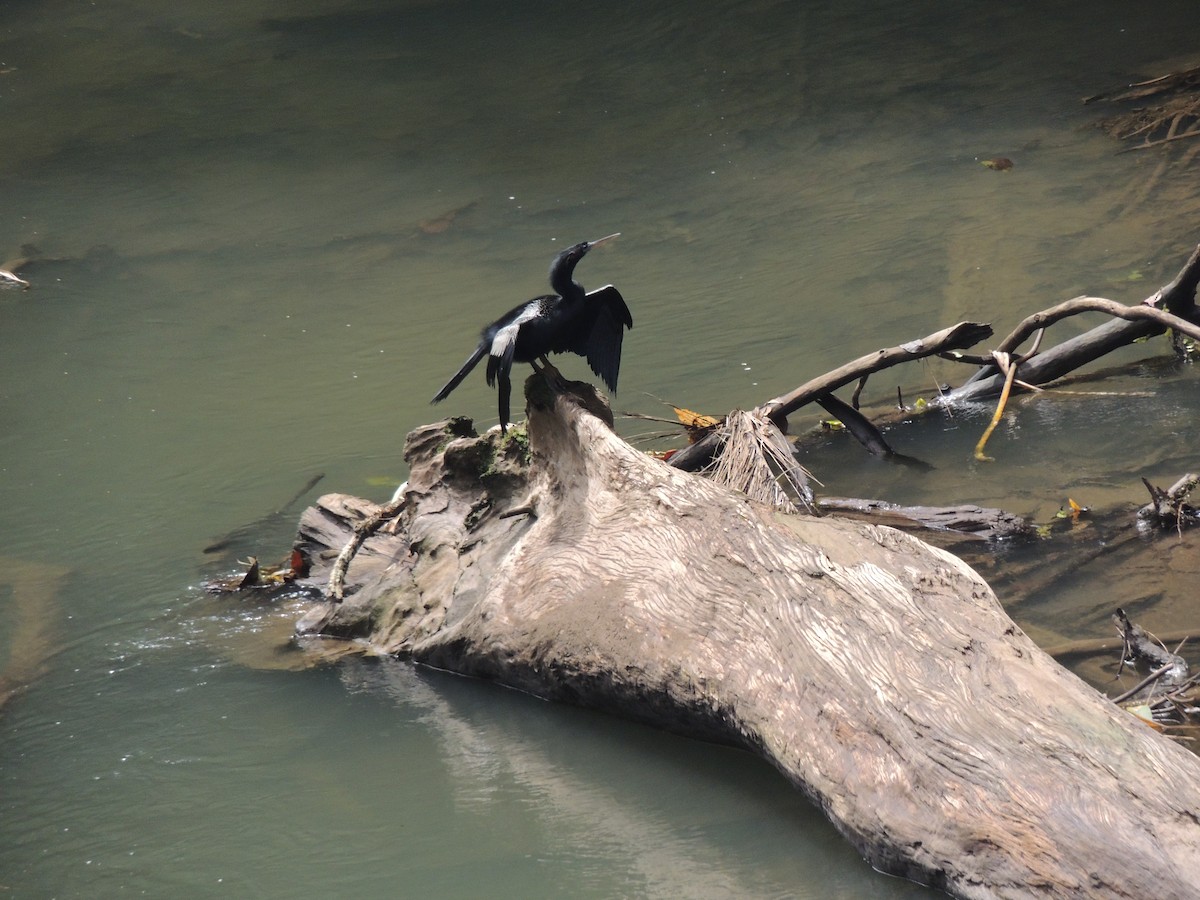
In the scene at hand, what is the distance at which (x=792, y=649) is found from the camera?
2580 mm

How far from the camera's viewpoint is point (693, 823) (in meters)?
2.58

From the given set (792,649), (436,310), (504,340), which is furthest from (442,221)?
(792,649)

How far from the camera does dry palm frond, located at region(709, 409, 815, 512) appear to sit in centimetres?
368

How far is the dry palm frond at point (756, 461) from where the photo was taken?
3682 mm

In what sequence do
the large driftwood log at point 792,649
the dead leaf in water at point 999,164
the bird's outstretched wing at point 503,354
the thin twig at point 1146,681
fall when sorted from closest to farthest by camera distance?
the large driftwood log at point 792,649 < the thin twig at point 1146,681 < the bird's outstretched wing at point 503,354 < the dead leaf in water at point 999,164

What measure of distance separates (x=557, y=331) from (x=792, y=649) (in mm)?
1336

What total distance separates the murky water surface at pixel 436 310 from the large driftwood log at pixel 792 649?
18 centimetres

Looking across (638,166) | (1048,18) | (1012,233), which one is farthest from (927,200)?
(1048,18)

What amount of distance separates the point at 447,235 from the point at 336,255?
2.32 feet

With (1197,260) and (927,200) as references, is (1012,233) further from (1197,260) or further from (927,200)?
(1197,260)

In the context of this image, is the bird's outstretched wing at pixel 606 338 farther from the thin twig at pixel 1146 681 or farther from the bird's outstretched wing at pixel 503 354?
the thin twig at pixel 1146 681

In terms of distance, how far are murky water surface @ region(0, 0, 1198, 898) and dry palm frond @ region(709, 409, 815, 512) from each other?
575 mm

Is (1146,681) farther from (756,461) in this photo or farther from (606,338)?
(606,338)

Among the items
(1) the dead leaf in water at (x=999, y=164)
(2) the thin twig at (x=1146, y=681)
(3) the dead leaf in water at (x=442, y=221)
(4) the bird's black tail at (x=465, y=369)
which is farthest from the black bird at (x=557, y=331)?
(1) the dead leaf in water at (x=999, y=164)
